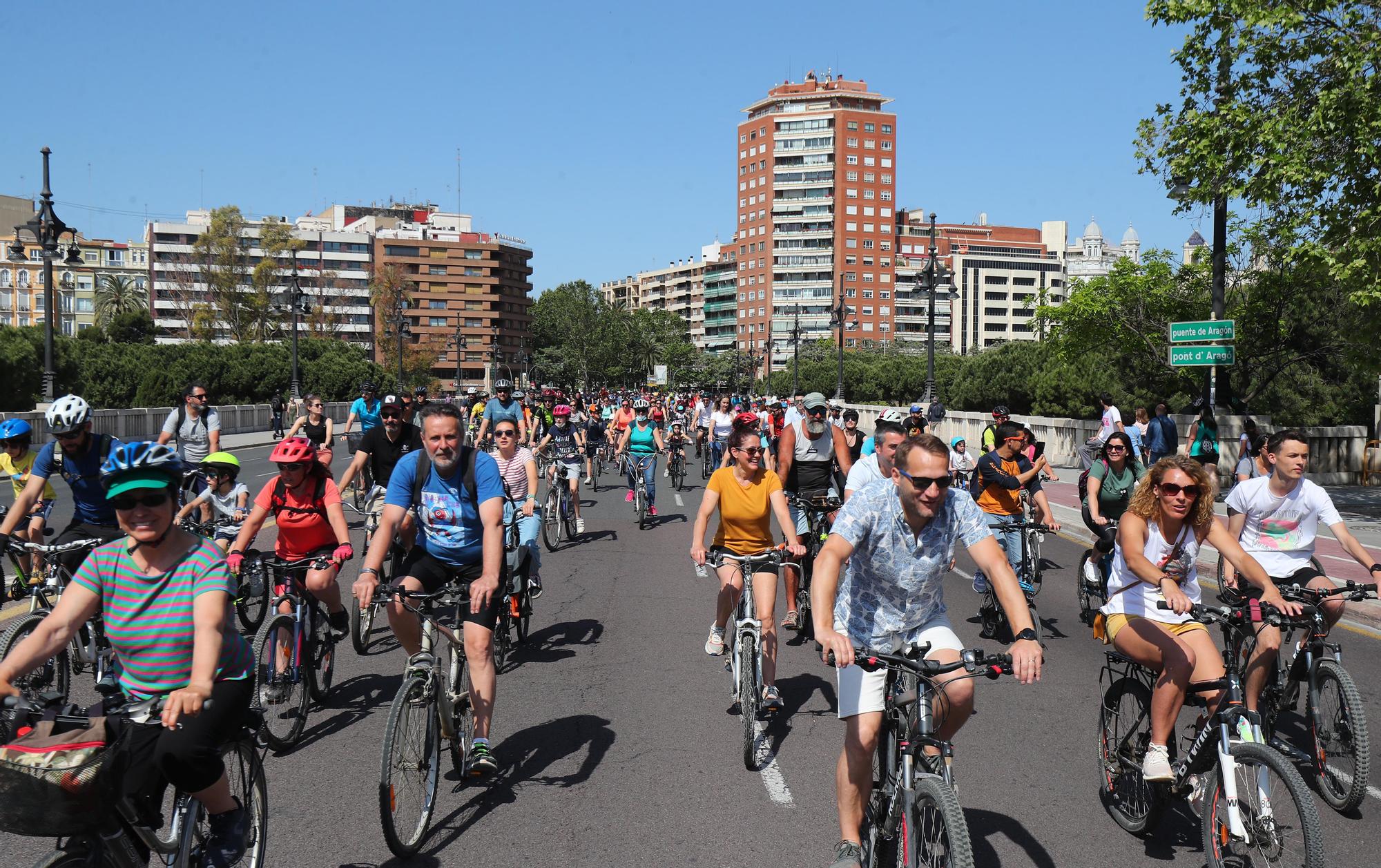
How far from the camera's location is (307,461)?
697 cm

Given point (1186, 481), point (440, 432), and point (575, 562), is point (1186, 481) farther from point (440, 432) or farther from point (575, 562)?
point (575, 562)

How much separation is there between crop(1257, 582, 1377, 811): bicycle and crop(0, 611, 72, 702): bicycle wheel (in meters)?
6.56

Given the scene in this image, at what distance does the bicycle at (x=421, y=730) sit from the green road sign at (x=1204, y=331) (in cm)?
1540

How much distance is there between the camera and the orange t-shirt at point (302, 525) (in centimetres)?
700

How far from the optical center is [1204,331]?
1809 cm

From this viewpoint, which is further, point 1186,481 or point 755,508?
point 755,508

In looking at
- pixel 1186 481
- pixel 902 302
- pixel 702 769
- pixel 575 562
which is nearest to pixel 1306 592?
pixel 1186 481

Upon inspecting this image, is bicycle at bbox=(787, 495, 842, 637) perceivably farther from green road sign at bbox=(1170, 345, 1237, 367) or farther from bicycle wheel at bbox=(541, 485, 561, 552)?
green road sign at bbox=(1170, 345, 1237, 367)

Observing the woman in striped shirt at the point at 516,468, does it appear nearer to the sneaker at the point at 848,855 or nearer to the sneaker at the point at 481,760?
the sneaker at the point at 481,760

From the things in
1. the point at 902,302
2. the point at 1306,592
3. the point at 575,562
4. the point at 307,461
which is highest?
the point at 902,302

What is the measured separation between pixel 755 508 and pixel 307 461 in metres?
2.79

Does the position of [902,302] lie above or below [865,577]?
above

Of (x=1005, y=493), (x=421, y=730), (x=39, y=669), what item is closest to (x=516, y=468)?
(x=1005, y=493)

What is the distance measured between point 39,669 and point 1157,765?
5950 millimetres
